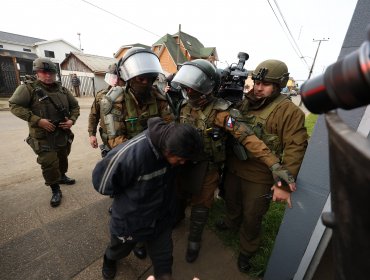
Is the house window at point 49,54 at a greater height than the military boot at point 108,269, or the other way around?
the military boot at point 108,269

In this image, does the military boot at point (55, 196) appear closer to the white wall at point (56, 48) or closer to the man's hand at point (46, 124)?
the man's hand at point (46, 124)

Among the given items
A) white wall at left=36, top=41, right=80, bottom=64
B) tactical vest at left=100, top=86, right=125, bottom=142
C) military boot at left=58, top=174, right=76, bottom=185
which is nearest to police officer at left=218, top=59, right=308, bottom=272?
tactical vest at left=100, top=86, right=125, bottom=142

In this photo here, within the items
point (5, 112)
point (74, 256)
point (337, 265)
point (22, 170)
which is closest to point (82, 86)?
point (5, 112)

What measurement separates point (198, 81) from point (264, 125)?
77 centimetres

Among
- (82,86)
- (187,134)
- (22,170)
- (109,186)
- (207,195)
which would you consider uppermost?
(187,134)

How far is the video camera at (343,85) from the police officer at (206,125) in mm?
1402

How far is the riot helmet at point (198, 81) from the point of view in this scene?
216 centimetres

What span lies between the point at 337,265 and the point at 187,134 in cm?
100

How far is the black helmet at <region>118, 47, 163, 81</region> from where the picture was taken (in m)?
2.37

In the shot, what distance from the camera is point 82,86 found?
20.9 m

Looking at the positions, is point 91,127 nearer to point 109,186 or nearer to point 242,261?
point 109,186

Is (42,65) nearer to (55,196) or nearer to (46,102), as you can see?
(46,102)

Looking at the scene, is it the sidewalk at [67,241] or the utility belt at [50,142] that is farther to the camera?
the utility belt at [50,142]

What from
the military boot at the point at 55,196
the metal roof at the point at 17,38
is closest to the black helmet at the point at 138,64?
the military boot at the point at 55,196
